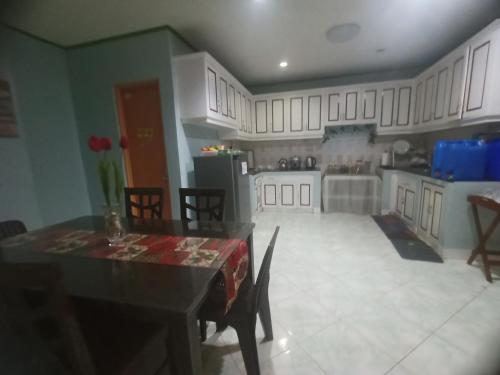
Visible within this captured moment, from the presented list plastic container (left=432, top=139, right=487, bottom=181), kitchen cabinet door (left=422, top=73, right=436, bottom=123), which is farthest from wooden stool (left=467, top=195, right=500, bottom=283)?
kitchen cabinet door (left=422, top=73, right=436, bottom=123)

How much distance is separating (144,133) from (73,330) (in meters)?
2.40

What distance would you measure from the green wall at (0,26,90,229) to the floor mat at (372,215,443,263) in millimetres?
4020

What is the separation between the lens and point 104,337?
93 cm

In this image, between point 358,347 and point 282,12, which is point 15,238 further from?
point 282,12

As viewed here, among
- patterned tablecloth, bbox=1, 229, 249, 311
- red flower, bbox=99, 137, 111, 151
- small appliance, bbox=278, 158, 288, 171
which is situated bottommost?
patterned tablecloth, bbox=1, 229, 249, 311

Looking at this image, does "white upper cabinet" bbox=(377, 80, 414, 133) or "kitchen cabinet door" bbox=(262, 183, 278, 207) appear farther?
"kitchen cabinet door" bbox=(262, 183, 278, 207)

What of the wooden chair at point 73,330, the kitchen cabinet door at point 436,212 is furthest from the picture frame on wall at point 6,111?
the kitchen cabinet door at point 436,212

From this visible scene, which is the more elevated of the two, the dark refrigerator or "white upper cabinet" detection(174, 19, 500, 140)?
"white upper cabinet" detection(174, 19, 500, 140)

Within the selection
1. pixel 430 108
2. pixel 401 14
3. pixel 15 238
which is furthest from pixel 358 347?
pixel 430 108

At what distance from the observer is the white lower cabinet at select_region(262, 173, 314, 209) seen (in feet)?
13.0

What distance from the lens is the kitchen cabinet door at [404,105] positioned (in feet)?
11.7

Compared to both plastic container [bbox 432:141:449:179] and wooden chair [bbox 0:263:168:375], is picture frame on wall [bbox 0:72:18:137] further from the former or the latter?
plastic container [bbox 432:141:449:179]

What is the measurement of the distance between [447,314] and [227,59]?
3.68 metres

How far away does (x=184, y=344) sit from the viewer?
79cm
